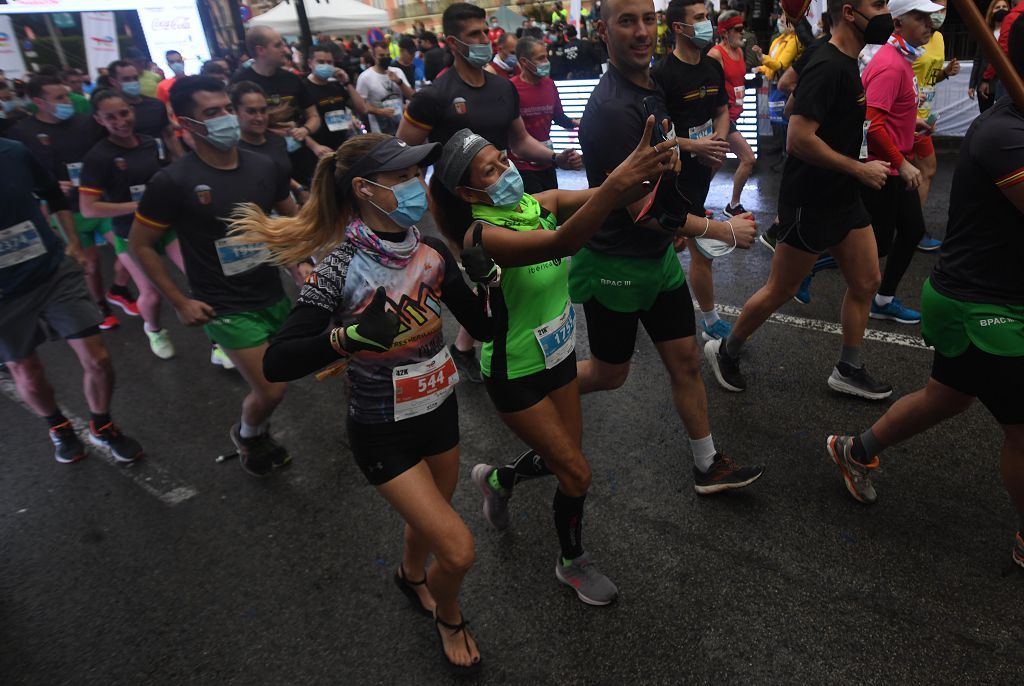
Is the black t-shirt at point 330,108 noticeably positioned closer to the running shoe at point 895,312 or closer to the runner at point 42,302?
the runner at point 42,302

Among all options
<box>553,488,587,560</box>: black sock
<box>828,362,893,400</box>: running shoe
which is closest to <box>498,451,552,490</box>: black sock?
<box>553,488,587,560</box>: black sock

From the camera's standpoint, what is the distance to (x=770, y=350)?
467 centimetres

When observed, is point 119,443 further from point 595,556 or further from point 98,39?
point 98,39

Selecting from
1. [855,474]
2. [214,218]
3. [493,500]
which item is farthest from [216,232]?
[855,474]

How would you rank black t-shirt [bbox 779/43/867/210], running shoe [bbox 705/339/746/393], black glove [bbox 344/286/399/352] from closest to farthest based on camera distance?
1. black glove [bbox 344/286/399/352]
2. black t-shirt [bbox 779/43/867/210]
3. running shoe [bbox 705/339/746/393]

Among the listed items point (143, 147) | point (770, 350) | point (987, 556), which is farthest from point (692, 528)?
point (143, 147)

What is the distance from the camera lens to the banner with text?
15.6 meters

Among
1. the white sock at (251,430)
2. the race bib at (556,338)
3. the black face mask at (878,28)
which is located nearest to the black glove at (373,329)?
the race bib at (556,338)

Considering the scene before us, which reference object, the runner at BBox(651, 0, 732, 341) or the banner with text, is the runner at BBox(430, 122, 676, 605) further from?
the banner with text

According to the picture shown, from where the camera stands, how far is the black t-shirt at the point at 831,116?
3373 mm

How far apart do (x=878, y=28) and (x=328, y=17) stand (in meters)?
19.9

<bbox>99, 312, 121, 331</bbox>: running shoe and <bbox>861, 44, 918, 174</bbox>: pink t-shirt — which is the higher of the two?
<bbox>861, 44, 918, 174</bbox>: pink t-shirt

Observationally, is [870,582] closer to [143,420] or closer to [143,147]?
[143,420]

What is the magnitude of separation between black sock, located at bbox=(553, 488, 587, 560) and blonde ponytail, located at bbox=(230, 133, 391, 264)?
1.29 meters
